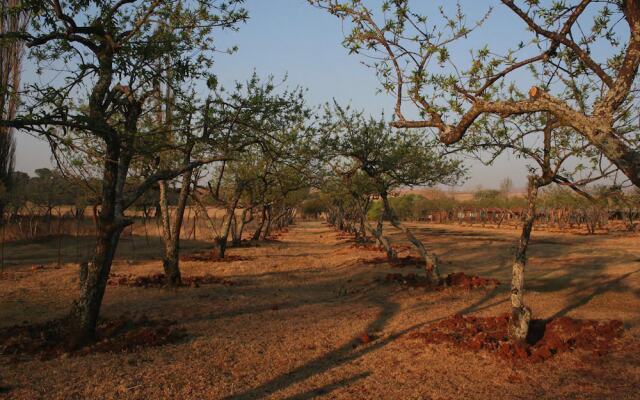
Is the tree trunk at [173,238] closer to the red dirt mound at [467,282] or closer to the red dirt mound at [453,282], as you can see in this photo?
the red dirt mound at [453,282]

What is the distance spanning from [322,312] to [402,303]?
79.0 inches

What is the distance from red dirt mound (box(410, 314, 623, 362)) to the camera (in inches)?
256

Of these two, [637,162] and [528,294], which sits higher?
[637,162]

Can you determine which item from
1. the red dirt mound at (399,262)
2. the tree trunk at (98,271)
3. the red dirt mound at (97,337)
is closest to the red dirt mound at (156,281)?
the red dirt mound at (97,337)

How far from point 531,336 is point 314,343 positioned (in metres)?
3.32

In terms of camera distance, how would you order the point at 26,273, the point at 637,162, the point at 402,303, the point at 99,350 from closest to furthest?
the point at 637,162
the point at 99,350
the point at 402,303
the point at 26,273

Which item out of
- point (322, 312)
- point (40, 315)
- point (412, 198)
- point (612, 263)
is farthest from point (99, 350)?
point (412, 198)

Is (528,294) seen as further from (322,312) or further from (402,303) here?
(322,312)

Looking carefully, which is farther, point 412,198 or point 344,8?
point 412,198

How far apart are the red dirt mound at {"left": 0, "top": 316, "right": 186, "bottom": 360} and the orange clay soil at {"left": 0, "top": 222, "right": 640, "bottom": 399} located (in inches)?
1.7

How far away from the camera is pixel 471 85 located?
6020 millimetres

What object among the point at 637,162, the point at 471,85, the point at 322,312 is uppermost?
the point at 471,85

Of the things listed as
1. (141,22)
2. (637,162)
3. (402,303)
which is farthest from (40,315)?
(637,162)

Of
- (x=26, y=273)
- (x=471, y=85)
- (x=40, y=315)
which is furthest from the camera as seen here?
(x=26, y=273)
